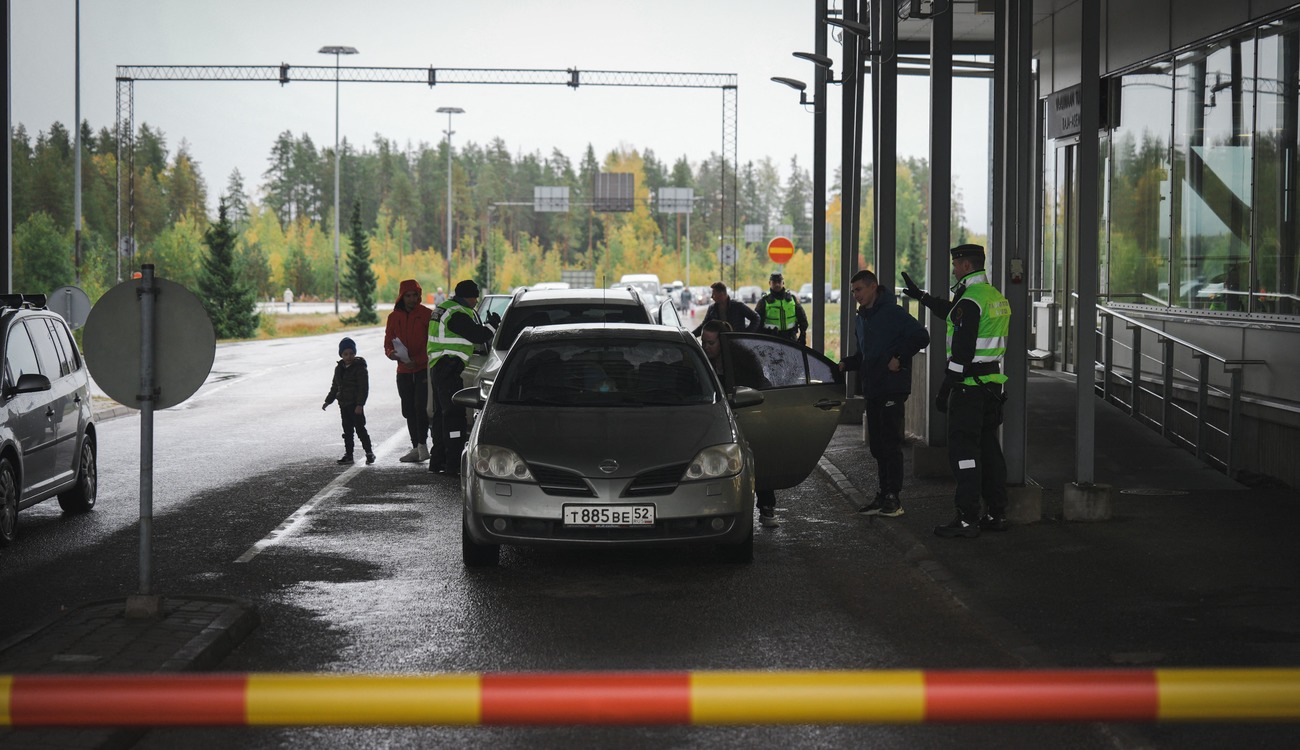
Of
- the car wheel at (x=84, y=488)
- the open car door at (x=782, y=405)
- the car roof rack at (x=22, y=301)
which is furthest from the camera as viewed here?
the car wheel at (x=84, y=488)

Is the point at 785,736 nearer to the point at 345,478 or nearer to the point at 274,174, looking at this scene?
the point at 345,478

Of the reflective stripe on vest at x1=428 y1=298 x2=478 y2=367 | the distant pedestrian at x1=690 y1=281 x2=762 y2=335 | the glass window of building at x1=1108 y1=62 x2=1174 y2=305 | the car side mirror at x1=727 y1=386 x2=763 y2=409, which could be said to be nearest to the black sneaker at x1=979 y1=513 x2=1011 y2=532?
the car side mirror at x1=727 y1=386 x2=763 y2=409

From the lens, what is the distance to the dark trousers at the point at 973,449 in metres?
9.98

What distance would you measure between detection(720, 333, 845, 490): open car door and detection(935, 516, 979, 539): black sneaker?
105cm

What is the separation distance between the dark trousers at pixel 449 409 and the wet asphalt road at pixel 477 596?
0.32 meters

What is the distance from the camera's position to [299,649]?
22.9 ft

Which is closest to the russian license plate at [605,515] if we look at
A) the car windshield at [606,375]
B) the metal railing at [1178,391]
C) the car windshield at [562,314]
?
the car windshield at [606,375]

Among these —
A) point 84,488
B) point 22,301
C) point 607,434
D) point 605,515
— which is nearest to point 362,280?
point 84,488

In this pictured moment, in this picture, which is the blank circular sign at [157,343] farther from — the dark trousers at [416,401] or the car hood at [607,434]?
the dark trousers at [416,401]

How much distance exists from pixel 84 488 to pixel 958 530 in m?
6.84

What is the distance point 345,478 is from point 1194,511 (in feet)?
24.5

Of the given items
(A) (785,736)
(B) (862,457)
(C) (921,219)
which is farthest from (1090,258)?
(C) (921,219)

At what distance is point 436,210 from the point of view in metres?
170

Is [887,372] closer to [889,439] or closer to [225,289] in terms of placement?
[889,439]
